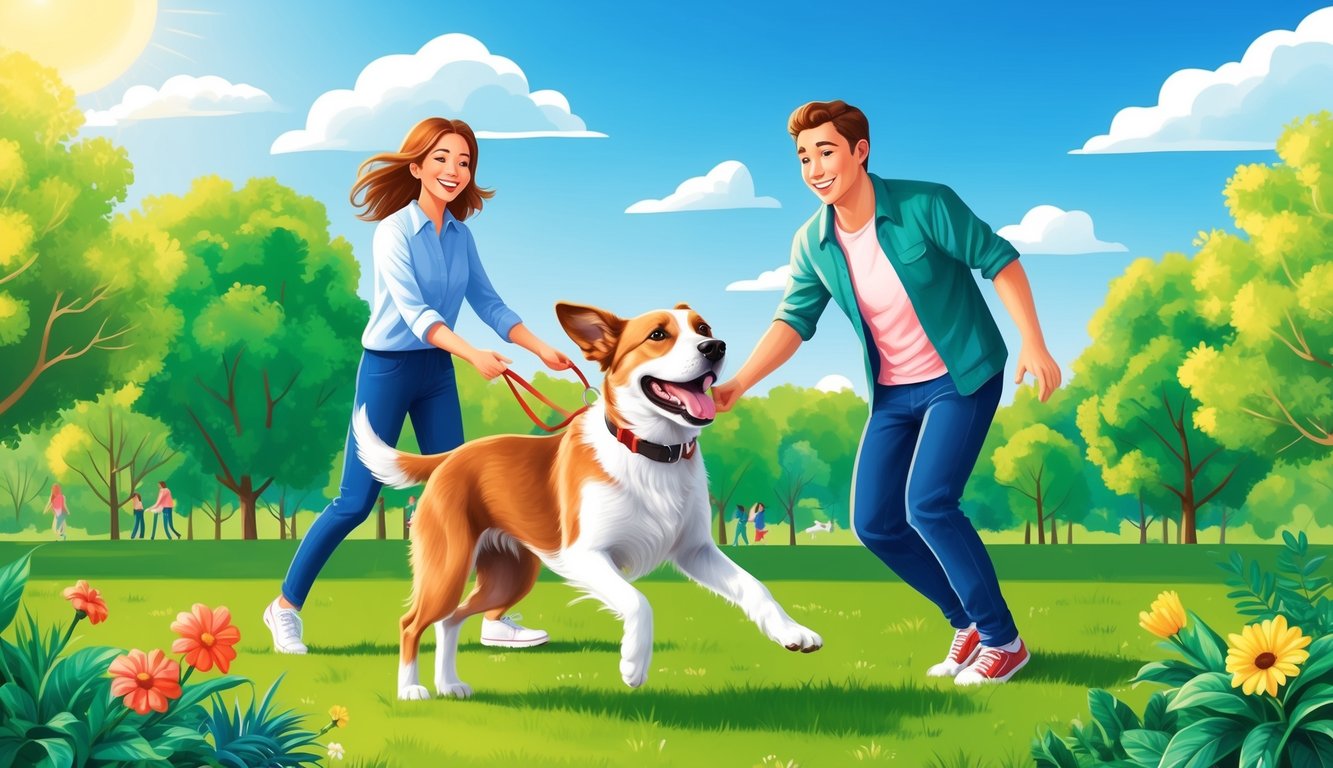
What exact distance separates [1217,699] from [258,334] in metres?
20.2

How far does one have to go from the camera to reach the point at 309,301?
22.6 meters

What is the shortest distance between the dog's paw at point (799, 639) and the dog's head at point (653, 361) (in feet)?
2.95

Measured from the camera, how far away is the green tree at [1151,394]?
80.8ft

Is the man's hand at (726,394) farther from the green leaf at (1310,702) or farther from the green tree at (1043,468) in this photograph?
the green tree at (1043,468)

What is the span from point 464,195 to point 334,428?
16.9 metres

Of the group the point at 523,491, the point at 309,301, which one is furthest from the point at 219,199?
the point at 523,491

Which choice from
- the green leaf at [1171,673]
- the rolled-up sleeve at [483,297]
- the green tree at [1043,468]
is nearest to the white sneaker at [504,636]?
the rolled-up sleeve at [483,297]

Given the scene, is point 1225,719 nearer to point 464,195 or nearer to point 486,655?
point 486,655

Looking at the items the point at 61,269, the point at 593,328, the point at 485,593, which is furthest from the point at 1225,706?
the point at 61,269

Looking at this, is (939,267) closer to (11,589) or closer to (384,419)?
(384,419)

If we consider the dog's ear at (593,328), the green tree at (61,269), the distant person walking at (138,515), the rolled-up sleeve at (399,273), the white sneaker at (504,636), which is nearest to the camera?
the dog's ear at (593,328)

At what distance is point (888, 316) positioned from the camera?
5.96m

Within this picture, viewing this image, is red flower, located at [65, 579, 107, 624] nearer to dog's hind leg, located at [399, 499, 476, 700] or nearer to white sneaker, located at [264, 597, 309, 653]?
dog's hind leg, located at [399, 499, 476, 700]

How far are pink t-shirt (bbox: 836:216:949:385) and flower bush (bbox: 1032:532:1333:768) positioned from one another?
220 centimetres
